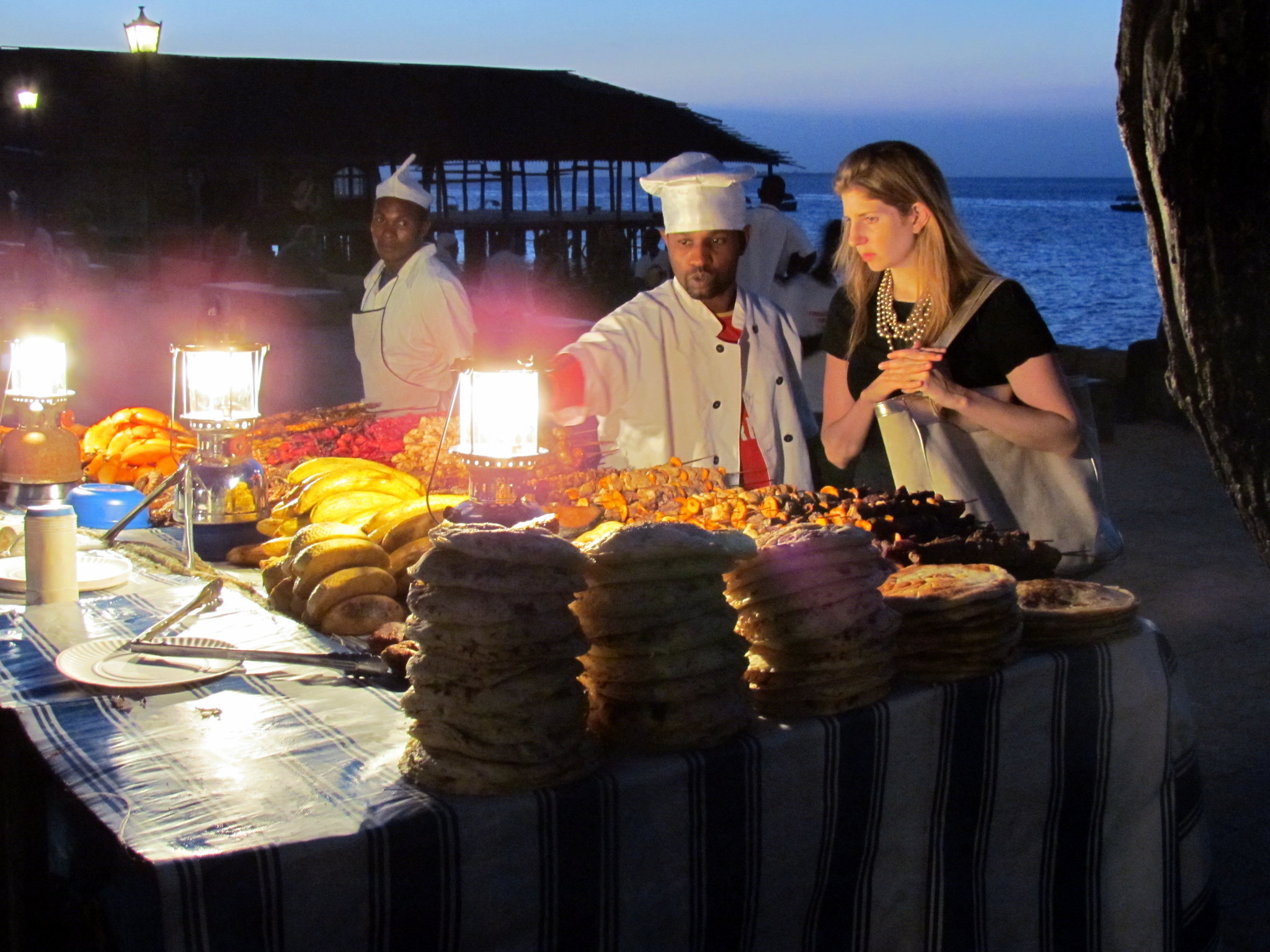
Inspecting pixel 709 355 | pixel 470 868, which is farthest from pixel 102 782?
pixel 709 355

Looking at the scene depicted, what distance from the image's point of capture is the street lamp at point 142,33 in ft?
57.2

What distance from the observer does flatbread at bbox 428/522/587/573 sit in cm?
174

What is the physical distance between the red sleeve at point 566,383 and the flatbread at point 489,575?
7.24 ft

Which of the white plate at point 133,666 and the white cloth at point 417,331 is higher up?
the white cloth at point 417,331

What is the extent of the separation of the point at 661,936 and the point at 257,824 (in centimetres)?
68

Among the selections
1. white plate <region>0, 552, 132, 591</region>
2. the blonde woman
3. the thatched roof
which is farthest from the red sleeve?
the thatched roof

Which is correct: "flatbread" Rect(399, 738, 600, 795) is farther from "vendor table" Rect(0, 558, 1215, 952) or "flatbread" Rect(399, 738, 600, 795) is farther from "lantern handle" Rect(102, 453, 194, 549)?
"lantern handle" Rect(102, 453, 194, 549)

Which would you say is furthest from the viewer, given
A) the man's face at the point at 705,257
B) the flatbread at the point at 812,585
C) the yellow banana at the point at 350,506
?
the man's face at the point at 705,257

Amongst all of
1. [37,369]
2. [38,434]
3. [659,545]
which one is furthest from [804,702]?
[37,369]

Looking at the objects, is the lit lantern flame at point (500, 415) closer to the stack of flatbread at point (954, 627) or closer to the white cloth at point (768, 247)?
the stack of flatbread at point (954, 627)

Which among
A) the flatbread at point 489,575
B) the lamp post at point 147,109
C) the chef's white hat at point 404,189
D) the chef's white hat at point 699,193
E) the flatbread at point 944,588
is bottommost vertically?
the flatbread at point 944,588

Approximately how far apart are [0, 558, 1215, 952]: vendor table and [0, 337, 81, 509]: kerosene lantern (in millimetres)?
1413

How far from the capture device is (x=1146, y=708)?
249cm

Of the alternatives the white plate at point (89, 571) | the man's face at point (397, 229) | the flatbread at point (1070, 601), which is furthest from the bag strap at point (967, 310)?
the man's face at point (397, 229)
